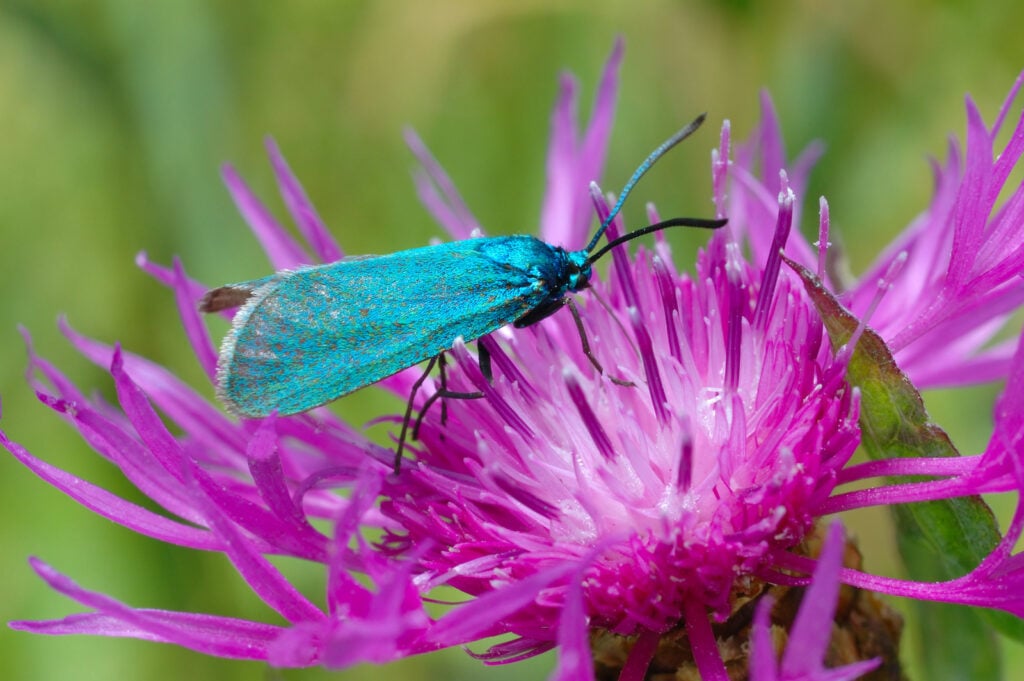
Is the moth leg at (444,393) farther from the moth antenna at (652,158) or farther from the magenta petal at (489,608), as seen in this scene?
the magenta petal at (489,608)

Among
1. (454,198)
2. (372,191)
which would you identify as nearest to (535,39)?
(372,191)

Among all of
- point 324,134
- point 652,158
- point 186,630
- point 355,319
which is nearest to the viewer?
point 186,630

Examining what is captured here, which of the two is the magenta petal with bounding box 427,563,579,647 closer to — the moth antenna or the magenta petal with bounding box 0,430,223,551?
the magenta petal with bounding box 0,430,223,551

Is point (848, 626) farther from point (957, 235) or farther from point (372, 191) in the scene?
point (372, 191)

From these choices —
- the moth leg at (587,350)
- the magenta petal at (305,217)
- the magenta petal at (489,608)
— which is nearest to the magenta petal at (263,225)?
the magenta petal at (305,217)

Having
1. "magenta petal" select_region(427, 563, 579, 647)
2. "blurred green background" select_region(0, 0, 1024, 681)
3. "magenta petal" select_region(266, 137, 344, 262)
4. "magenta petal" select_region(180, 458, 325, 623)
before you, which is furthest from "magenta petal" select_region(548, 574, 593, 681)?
"blurred green background" select_region(0, 0, 1024, 681)

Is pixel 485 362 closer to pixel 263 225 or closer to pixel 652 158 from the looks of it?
pixel 652 158

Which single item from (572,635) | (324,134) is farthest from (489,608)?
(324,134)
